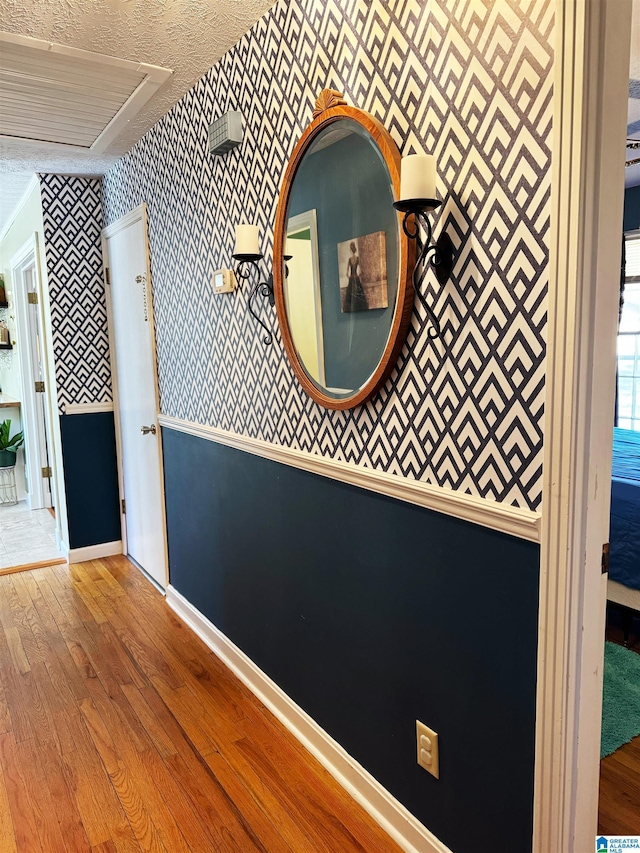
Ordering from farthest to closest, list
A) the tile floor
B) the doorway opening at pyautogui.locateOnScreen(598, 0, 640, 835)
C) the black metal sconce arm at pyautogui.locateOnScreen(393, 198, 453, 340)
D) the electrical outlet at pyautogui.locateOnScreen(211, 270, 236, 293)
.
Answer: the tile floor < the electrical outlet at pyautogui.locateOnScreen(211, 270, 236, 293) < the doorway opening at pyautogui.locateOnScreen(598, 0, 640, 835) < the black metal sconce arm at pyautogui.locateOnScreen(393, 198, 453, 340)

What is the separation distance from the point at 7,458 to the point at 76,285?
2.25 m

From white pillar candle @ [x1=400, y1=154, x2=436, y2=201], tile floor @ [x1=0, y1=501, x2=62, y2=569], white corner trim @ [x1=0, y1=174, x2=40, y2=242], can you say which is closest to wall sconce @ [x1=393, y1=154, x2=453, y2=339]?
white pillar candle @ [x1=400, y1=154, x2=436, y2=201]

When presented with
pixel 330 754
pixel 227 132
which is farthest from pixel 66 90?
pixel 330 754

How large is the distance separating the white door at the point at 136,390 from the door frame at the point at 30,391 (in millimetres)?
509

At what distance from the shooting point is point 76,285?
3668 mm

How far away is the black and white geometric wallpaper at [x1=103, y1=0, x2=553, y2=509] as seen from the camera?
112cm

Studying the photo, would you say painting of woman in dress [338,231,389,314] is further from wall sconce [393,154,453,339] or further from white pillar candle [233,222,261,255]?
white pillar candle [233,222,261,255]

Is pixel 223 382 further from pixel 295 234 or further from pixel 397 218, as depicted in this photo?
pixel 397 218

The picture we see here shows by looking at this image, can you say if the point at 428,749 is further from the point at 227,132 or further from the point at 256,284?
the point at 227,132

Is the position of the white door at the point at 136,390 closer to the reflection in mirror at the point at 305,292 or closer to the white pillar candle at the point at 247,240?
the white pillar candle at the point at 247,240

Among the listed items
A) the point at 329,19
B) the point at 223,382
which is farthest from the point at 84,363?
the point at 329,19

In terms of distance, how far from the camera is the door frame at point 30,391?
3.96 m

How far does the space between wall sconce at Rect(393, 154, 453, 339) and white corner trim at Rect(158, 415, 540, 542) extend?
1.20ft

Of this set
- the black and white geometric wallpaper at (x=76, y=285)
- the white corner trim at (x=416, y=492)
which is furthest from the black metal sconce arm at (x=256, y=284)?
the black and white geometric wallpaper at (x=76, y=285)
